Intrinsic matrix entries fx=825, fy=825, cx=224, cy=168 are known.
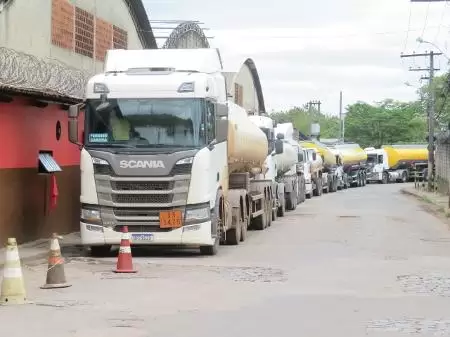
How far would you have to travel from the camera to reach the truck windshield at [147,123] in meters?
15.3

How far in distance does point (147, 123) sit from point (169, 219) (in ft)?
6.02

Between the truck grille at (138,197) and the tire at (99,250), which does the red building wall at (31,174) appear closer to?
the tire at (99,250)

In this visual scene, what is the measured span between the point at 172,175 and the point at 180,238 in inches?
46.7

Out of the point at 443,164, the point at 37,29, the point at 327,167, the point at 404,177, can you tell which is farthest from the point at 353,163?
the point at 37,29

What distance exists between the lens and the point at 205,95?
15617 millimetres

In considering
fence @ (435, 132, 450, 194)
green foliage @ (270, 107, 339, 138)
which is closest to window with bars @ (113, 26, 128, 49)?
fence @ (435, 132, 450, 194)

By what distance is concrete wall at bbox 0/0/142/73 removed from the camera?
18.0 meters

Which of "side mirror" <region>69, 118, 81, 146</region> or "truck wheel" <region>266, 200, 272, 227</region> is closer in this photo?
"side mirror" <region>69, 118, 81, 146</region>

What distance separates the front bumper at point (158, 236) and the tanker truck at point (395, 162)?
61.1 m

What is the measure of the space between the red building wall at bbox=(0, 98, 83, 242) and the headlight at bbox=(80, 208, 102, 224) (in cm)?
185

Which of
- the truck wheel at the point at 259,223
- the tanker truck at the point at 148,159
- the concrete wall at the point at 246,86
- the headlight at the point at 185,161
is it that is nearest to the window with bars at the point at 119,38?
the truck wheel at the point at 259,223

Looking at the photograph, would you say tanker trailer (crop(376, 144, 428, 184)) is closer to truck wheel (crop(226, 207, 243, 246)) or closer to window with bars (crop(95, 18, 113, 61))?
window with bars (crop(95, 18, 113, 61))

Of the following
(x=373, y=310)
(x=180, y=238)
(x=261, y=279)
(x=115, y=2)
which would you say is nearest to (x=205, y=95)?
(x=180, y=238)

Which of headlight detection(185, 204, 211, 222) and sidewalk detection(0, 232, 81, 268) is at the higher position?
headlight detection(185, 204, 211, 222)
